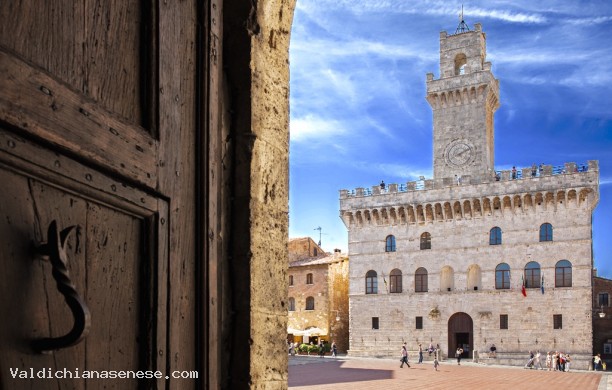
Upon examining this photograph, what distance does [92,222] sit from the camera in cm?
174

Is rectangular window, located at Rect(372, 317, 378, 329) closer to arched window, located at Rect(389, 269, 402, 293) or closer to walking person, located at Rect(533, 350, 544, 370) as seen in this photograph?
arched window, located at Rect(389, 269, 402, 293)

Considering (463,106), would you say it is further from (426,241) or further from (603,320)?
(603,320)

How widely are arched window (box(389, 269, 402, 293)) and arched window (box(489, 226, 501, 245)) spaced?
17.7ft

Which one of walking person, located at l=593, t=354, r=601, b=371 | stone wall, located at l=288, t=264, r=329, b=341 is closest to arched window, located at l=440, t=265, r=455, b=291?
walking person, located at l=593, t=354, r=601, b=371

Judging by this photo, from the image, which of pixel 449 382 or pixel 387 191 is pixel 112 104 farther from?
pixel 387 191

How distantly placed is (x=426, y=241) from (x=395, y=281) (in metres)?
2.87

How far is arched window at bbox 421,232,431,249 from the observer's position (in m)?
36.1

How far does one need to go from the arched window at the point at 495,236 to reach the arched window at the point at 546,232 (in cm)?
216

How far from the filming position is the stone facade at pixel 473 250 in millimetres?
32281

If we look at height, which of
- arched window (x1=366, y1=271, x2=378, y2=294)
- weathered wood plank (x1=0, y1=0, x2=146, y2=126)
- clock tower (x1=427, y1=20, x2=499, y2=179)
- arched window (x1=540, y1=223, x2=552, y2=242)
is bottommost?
arched window (x1=366, y1=271, x2=378, y2=294)

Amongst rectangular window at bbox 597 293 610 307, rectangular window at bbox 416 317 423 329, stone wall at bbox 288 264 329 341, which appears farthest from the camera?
stone wall at bbox 288 264 329 341

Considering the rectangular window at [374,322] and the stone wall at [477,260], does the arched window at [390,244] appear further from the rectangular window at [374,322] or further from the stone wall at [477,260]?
the rectangular window at [374,322]

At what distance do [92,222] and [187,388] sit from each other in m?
0.70

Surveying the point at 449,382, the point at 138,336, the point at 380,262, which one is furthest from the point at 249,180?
the point at 380,262
